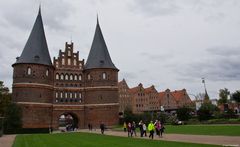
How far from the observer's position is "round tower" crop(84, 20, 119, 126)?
230ft

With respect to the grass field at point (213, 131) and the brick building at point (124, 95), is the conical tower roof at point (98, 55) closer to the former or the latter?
the grass field at point (213, 131)

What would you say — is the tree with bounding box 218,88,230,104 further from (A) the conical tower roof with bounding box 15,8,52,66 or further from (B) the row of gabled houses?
(A) the conical tower roof with bounding box 15,8,52,66

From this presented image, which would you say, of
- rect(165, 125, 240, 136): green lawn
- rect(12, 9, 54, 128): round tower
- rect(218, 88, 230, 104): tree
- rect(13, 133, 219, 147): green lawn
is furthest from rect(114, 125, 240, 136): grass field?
rect(218, 88, 230, 104): tree

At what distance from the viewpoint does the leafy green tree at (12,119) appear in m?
56.3

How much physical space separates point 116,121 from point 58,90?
14606 millimetres

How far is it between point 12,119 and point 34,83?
32.0 feet

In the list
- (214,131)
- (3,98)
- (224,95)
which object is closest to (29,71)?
(3,98)

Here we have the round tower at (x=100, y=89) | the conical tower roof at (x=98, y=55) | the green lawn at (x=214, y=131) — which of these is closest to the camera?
the green lawn at (x=214, y=131)

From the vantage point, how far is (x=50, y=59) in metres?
69.4

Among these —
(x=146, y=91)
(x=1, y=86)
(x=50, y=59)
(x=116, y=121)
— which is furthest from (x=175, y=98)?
(x=1, y=86)

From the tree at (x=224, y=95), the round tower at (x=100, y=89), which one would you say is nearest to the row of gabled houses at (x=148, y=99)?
the tree at (x=224, y=95)

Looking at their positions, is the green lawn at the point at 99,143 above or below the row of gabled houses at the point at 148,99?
below

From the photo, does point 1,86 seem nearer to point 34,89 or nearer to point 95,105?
point 34,89

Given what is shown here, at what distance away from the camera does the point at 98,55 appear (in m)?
72.6
